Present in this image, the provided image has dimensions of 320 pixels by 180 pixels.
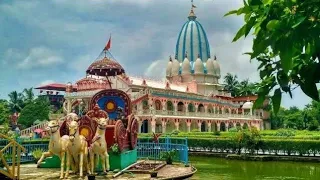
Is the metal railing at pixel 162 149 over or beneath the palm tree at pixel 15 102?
beneath

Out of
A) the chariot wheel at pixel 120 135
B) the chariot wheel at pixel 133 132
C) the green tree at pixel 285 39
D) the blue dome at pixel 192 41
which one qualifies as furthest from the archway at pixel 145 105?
the green tree at pixel 285 39

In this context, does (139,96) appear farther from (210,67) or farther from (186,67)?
(210,67)

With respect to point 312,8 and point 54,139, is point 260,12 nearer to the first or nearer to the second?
point 312,8

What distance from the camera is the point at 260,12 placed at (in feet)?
5.54

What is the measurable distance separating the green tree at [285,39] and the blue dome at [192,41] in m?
59.8

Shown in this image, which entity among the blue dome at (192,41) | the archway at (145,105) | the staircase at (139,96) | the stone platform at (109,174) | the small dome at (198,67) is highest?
the blue dome at (192,41)

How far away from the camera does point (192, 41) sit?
201 feet

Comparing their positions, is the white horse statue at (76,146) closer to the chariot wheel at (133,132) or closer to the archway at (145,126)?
the chariot wheel at (133,132)

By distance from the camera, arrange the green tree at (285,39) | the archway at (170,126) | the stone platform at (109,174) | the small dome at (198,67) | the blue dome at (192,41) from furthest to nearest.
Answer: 1. the blue dome at (192,41)
2. the small dome at (198,67)
3. the archway at (170,126)
4. the stone platform at (109,174)
5. the green tree at (285,39)

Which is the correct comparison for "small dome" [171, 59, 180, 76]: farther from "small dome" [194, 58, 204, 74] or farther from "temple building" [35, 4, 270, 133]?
"small dome" [194, 58, 204, 74]

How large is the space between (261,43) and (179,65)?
59.7 m

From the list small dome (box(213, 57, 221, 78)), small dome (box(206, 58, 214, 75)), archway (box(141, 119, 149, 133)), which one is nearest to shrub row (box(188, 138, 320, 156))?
archway (box(141, 119, 149, 133))

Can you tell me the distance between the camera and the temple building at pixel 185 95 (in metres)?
43.0

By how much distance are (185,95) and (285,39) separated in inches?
1869
